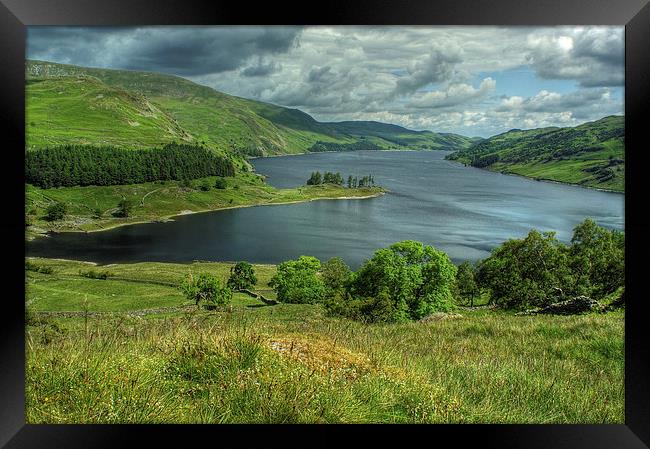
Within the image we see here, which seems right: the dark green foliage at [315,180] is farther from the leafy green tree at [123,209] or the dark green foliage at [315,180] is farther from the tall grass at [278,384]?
the tall grass at [278,384]

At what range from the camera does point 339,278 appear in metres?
45.4

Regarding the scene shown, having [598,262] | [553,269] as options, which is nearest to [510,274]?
[553,269]

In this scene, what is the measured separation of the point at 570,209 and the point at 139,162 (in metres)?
77.3

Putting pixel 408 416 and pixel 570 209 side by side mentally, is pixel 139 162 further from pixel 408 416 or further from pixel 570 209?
pixel 408 416

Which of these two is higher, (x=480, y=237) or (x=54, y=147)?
(x=54, y=147)

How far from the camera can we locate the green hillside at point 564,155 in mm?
101438

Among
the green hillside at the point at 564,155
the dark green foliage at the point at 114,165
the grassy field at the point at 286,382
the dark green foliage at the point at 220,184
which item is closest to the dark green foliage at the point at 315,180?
the dark green foliage at the point at 114,165

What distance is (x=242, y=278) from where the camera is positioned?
5312 centimetres

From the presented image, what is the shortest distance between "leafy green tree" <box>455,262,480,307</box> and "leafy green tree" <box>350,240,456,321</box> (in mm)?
7223

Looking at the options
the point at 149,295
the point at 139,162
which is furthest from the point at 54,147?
the point at 149,295

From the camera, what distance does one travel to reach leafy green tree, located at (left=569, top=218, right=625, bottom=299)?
35.6m

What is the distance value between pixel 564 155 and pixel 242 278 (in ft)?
316

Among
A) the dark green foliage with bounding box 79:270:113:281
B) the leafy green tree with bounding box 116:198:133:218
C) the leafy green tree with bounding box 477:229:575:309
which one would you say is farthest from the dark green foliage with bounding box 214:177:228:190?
the leafy green tree with bounding box 477:229:575:309
